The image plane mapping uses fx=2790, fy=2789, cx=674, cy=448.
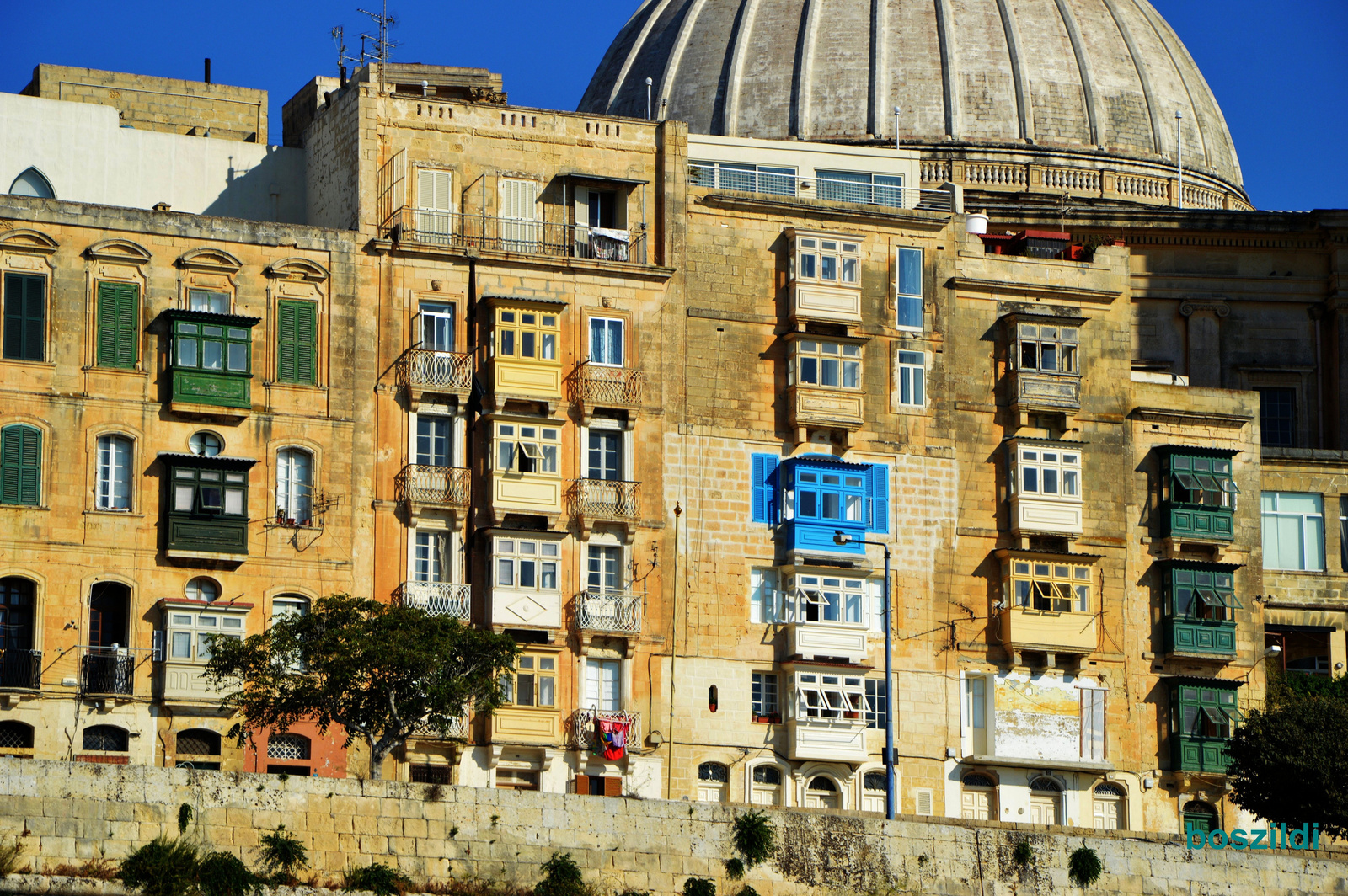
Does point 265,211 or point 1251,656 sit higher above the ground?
point 265,211

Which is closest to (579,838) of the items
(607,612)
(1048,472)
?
(607,612)

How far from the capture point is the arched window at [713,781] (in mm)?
72875

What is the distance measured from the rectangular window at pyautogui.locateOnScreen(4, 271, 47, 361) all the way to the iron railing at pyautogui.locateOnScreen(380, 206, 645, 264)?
9.47m

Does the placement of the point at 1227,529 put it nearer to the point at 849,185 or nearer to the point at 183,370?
the point at 849,185

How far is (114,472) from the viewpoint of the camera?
228ft

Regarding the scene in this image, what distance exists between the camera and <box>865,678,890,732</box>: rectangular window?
7475 centimetres

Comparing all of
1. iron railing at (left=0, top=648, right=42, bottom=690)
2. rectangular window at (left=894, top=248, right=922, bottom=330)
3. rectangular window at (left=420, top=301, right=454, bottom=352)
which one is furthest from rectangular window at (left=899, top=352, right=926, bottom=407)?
iron railing at (left=0, top=648, right=42, bottom=690)

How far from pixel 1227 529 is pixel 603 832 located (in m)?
Result: 25.4

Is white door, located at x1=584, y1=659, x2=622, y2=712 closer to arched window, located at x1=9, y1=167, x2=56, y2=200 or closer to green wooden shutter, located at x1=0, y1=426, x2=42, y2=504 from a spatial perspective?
green wooden shutter, located at x1=0, y1=426, x2=42, y2=504

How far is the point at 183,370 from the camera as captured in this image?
69938 mm

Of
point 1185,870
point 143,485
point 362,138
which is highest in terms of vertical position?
Result: point 362,138

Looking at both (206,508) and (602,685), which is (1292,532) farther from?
(206,508)

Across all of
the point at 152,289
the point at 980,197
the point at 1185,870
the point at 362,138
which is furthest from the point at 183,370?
the point at 980,197

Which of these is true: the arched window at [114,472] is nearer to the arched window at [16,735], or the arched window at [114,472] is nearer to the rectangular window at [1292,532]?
the arched window at [16,735]
